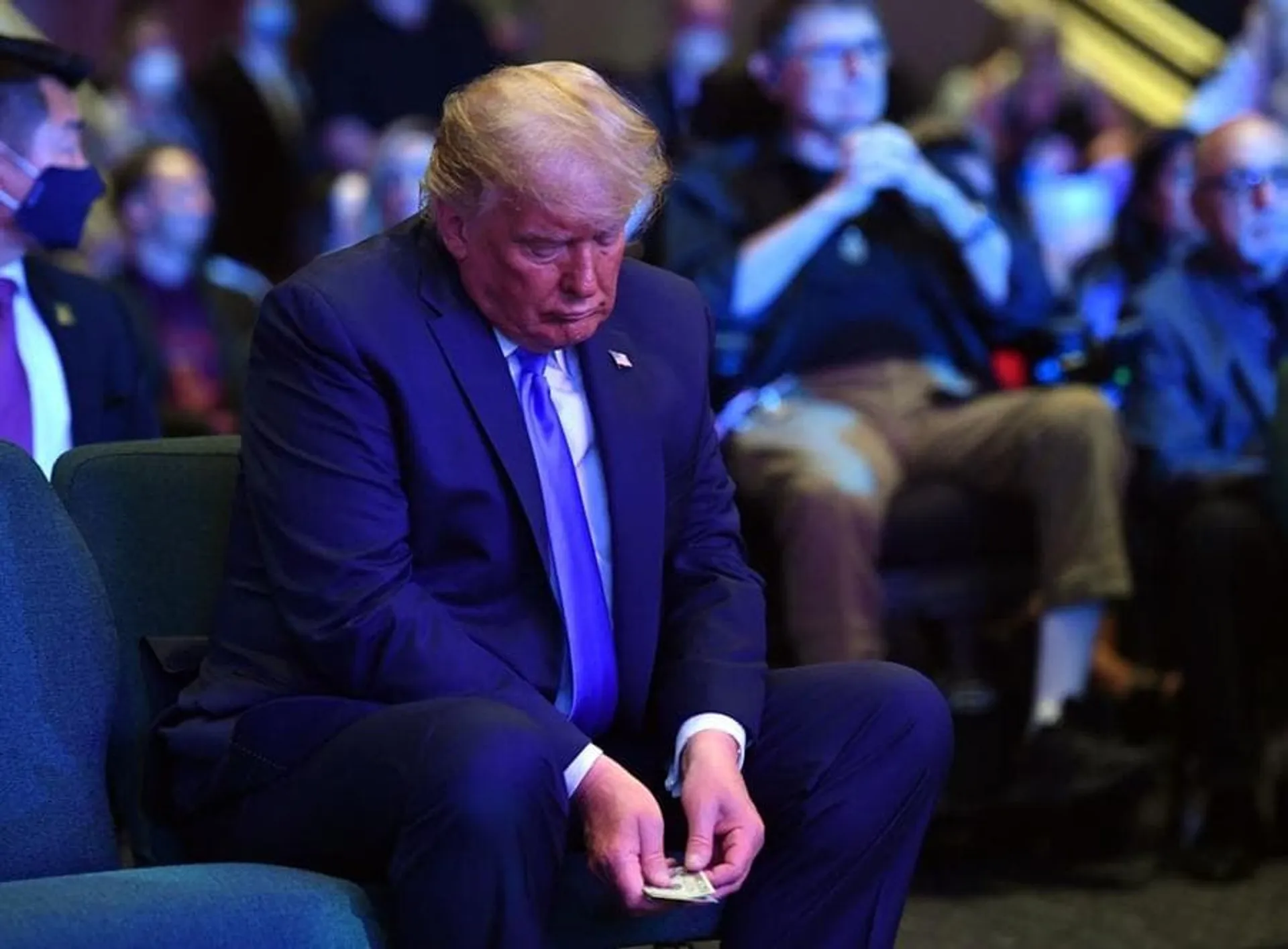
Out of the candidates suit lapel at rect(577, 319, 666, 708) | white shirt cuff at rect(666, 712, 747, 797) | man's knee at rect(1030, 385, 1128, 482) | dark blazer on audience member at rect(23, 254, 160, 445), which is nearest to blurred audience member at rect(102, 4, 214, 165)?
dark blazer on audience member at rect(23, 254, 160, 445)

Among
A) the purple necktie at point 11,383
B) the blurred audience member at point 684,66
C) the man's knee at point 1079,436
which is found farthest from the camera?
the blurred audience member at point 684,66

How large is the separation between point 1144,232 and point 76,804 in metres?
2.91

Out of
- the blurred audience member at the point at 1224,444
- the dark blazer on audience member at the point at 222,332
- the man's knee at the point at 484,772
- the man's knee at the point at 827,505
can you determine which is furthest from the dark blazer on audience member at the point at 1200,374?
the man's knee at the point at 484,772

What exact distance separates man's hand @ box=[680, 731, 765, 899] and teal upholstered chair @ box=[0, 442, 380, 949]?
302 millimetres

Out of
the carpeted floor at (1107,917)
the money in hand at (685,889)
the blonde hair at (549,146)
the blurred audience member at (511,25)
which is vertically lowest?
the carpeted floor at (1107,917)

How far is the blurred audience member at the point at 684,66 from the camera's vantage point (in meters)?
4.08

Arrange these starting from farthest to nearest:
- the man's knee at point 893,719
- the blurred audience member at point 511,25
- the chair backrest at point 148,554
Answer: the blurred audience member at point 511,25, the chair backrest at point 148,554, the man's knee at point 893,719

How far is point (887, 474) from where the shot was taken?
357cm

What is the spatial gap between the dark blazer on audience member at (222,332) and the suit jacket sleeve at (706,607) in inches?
70.7

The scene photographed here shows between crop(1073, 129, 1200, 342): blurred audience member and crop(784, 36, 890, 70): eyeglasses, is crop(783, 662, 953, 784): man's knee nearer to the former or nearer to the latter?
crop(784, 36, 890, 70): eyeglasses

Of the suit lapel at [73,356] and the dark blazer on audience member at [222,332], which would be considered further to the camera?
the dark blazer on audience member at [222,332]

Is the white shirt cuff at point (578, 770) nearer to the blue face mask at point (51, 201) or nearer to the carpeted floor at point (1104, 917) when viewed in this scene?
the carpeted floor at point (1104, 917)

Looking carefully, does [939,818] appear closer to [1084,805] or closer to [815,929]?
[1084,805]

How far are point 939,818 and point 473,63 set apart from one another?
70.8 inches
